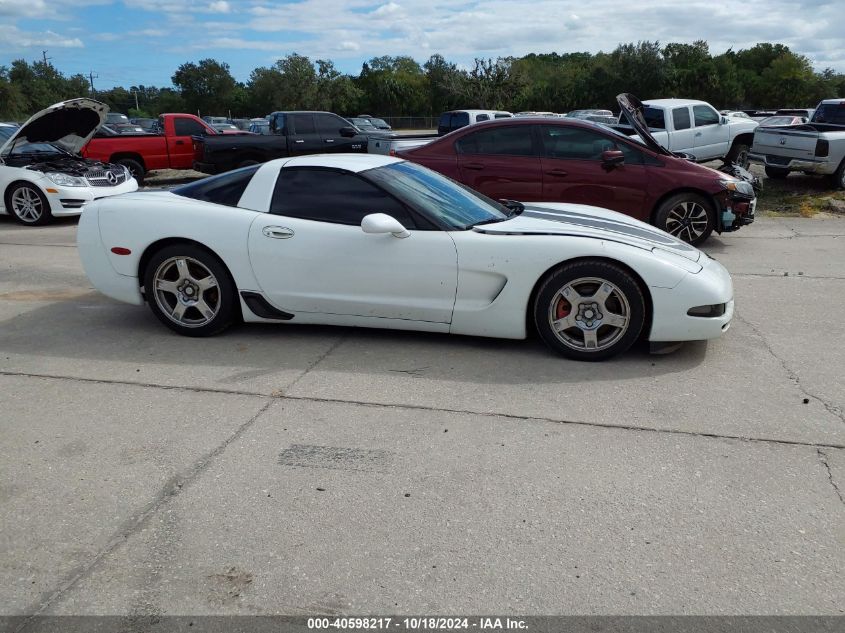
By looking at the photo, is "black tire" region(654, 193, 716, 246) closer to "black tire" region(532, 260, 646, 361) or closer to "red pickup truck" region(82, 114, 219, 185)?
"black tire" region(532, 260, 646, 361)

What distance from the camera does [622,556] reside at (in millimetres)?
2801

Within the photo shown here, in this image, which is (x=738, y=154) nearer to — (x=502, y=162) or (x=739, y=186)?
(x=739, y=186)

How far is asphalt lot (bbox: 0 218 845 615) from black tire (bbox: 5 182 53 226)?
21.7ft

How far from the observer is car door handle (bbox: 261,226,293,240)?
5.11 m

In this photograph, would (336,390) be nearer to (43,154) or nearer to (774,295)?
(774,295)

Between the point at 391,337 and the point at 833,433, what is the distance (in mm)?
2889

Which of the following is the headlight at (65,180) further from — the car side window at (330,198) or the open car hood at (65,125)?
the car side window at (330,198)

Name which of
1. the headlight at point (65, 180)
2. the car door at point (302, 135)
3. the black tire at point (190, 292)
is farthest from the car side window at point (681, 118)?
the black tire at point (190, 292)

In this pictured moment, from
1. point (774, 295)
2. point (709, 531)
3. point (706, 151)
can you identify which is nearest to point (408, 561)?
point (709, 531)

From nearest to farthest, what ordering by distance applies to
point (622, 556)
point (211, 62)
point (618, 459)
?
point (622, 556) → point (618, 459) → point (211, 62)

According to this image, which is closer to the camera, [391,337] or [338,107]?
[391,337]

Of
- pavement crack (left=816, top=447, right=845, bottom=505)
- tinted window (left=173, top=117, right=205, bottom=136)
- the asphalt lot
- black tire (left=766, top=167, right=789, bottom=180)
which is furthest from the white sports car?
tinted window (left=173, top=117, right=205, bottom=136)

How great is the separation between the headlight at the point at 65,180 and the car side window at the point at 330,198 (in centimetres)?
751

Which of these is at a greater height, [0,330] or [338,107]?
[338,107]
